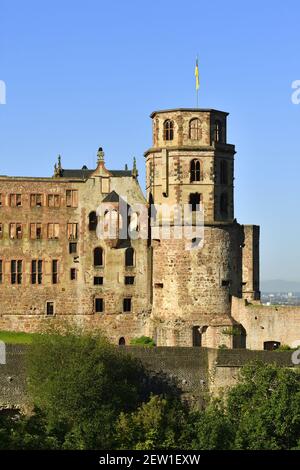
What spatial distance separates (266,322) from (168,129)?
43.5ft

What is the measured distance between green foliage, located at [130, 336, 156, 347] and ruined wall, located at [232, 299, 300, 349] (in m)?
5.37

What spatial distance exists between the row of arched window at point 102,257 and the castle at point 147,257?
63 millimetres

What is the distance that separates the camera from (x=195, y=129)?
251 feet

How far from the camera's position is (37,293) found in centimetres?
7819

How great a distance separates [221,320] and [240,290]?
10.4 feet

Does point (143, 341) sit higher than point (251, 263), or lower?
lower

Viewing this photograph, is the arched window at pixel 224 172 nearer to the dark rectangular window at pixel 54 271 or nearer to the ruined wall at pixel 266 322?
the ruined wall at pixel 266 322

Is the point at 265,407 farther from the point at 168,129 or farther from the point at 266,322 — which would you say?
the point at 168,129

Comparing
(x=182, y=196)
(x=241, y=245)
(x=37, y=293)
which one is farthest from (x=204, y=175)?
(x=37, y=293)

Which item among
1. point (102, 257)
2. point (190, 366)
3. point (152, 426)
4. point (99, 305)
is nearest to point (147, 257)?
point (102, 257)

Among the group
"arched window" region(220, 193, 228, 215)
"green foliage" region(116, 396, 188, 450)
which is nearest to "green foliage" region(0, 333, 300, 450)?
"green foliage" region(116, 396, 188, 450)

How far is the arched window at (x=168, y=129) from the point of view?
76.6 metres
